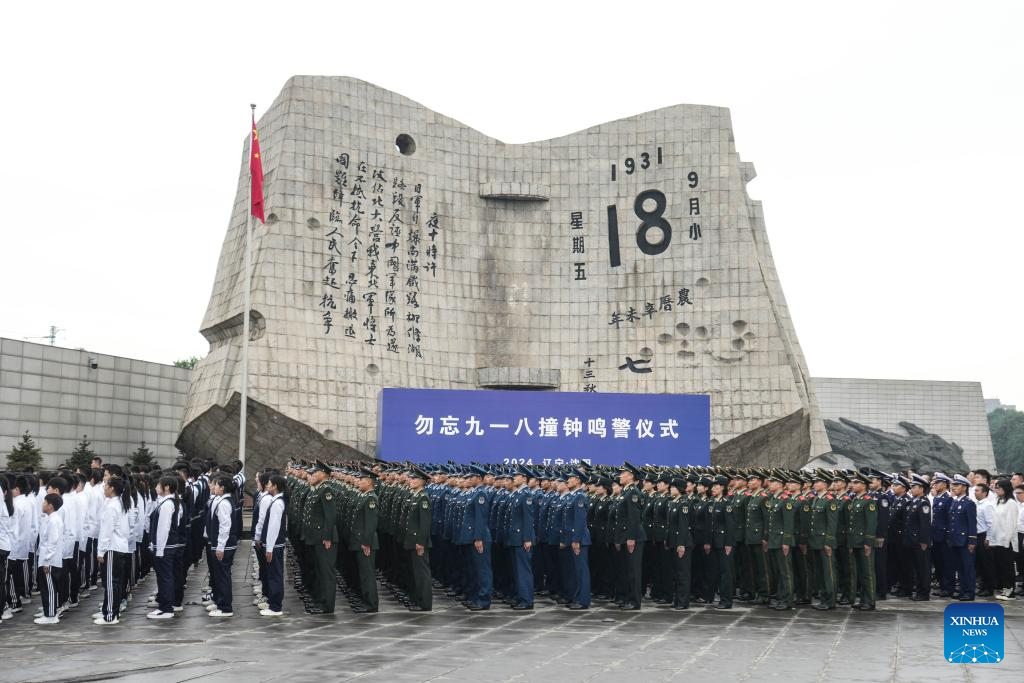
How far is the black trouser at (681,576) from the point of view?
1593 centimetres

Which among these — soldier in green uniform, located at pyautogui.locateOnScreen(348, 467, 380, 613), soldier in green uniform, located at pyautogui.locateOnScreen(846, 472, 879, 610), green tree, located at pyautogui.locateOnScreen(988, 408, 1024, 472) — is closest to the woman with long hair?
soldier in green uniform, located at pyautogui.locateOnScreen(846, 472, 879, 610)

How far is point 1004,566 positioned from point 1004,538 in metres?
0.64

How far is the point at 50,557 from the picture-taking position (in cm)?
1363

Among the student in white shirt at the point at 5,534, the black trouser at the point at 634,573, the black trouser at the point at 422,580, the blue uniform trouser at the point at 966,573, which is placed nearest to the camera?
the student in white shirt at the point at 5,534

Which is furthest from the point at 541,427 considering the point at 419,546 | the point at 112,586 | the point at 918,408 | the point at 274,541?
the point at 918,408

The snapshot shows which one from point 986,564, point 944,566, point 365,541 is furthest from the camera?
point 986,564

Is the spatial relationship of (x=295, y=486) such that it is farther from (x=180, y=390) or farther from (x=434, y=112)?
(x=180, y=390)

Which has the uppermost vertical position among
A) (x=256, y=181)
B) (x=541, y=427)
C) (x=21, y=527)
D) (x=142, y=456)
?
(x=256, y=181)

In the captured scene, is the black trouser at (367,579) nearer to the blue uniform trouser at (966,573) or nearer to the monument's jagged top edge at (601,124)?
the blue uniform trouser at (966,573)

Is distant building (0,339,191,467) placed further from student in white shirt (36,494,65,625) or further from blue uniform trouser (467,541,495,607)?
blue uniform trouser (467,541,495,607)

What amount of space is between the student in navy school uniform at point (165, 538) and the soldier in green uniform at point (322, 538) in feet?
5.61

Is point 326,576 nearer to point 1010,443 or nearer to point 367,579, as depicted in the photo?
point 367,579

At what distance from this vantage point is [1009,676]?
10.2 metres

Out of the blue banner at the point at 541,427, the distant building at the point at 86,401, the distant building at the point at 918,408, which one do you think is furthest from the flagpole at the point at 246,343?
the distant building at the point at 918,408
